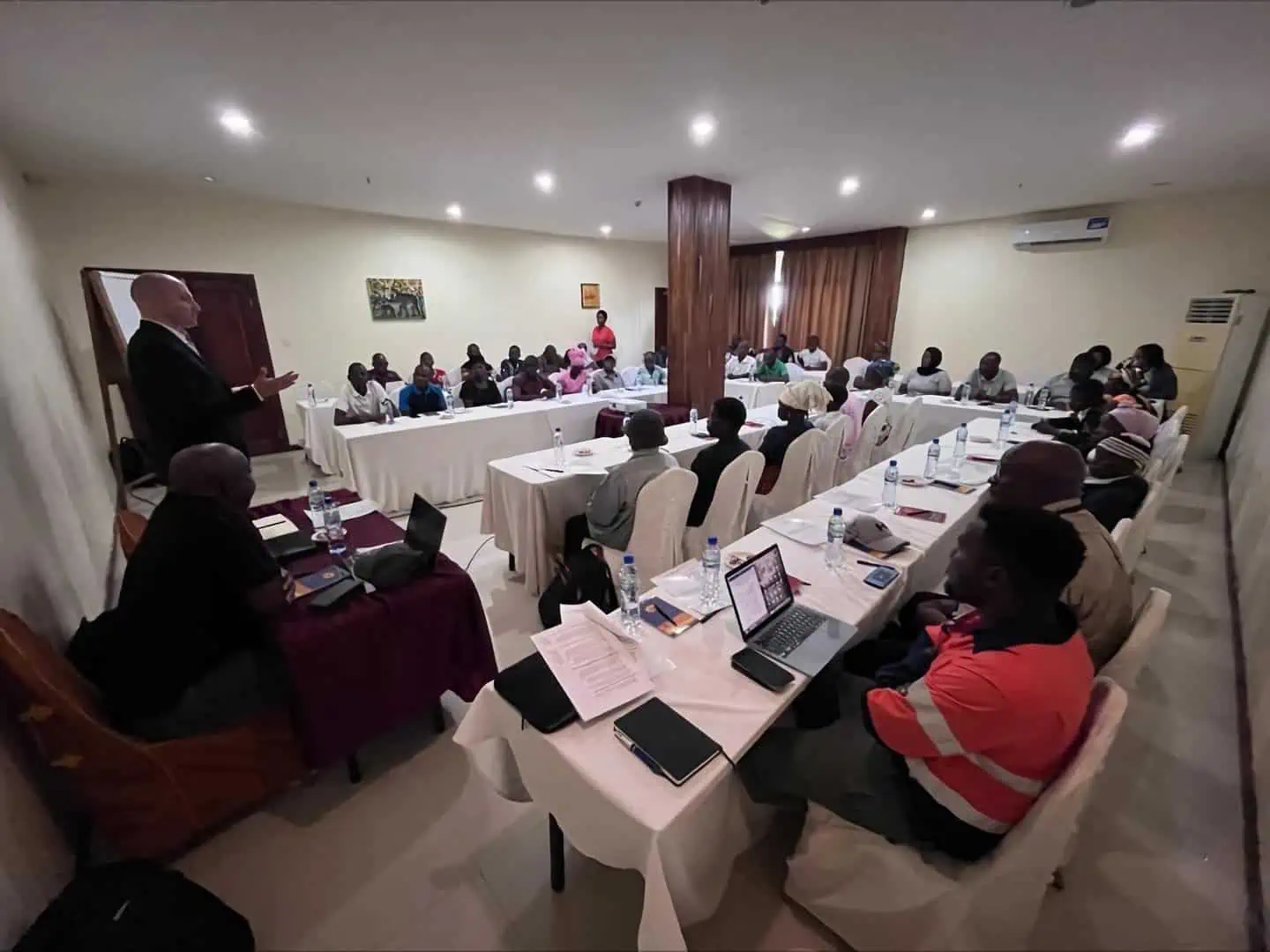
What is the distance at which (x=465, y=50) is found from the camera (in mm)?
2326

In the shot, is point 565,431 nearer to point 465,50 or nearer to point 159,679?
point 465,50

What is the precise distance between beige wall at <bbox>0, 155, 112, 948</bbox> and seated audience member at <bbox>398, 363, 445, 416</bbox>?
2.13 m

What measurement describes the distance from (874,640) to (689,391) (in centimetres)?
375

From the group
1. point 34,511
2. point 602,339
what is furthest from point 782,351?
point 34,511

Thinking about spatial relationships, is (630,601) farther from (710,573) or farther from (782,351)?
(782,351)

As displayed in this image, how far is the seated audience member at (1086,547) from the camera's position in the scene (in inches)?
52.6

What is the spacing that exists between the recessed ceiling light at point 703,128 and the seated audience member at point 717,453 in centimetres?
190

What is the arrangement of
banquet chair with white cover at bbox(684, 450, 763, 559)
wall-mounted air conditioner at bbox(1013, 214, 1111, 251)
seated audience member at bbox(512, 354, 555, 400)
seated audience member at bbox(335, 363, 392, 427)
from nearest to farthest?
banquet chair with white cover at bbox(684, 450, 763, 559) → seated audience member at bbox(335, 363, 392, 427) → seated audience member at bbox(512, 354, 555, 400) → wall-mounted air conditioner at bbox(1013, 214, 1111, 251)

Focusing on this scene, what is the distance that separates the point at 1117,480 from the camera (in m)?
2.36

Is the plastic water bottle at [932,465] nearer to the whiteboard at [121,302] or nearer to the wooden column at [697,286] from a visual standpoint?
the wooden column at [697,286]

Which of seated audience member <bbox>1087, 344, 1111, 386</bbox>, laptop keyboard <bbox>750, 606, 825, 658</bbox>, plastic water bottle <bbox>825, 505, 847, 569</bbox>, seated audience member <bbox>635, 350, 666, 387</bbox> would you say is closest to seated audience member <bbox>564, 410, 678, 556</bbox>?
plastic water bottle <bbox>825, 505, 847, 569</bbox>

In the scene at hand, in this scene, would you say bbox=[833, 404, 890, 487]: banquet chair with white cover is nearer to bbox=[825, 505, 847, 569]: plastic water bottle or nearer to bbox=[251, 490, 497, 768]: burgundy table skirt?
bbox=[825, 505, 847, 569]: plastic water bottle

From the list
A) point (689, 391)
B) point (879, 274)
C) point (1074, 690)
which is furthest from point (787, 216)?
point (1074, 690)

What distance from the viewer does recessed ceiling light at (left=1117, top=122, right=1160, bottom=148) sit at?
10.8 feet
